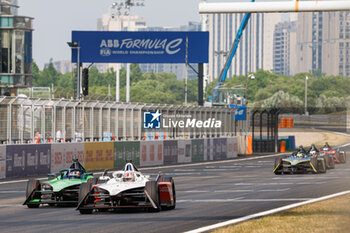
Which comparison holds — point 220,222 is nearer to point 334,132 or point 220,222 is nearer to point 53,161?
point 53,161

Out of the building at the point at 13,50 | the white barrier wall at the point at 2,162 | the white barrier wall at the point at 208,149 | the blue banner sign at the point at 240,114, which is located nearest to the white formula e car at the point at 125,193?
the white barrier wall at the point at 2,162

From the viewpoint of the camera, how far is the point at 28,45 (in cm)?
5478

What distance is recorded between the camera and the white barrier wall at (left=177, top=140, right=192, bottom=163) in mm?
43281

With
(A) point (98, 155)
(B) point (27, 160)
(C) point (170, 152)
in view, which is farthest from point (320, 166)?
(B) point (27, 160)

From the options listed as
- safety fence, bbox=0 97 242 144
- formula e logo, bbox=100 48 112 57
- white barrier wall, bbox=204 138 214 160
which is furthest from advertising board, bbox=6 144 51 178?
formula e logo, bbox=100 48 112 57

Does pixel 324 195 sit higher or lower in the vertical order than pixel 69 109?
lower

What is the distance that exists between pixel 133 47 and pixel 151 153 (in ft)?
44.6

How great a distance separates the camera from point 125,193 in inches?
612

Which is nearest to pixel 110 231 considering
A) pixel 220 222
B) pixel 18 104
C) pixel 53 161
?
pixel 220 222

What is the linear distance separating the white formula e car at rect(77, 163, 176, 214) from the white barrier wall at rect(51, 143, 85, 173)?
15331 millimetres

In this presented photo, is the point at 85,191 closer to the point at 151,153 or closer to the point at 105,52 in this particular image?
the point at 151,153

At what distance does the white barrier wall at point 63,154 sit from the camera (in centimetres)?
3120

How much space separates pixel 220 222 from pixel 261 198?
5735 mm

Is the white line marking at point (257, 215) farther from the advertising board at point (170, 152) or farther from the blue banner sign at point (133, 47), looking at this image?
the blue banner sign at point (133, 47)
